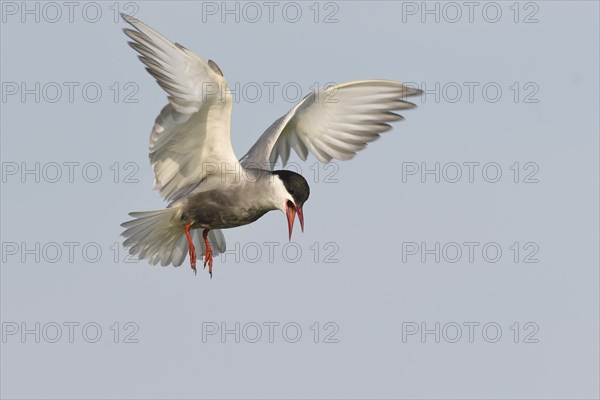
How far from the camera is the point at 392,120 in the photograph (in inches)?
495

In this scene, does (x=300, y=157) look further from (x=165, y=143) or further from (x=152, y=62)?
(x=152, y=62)

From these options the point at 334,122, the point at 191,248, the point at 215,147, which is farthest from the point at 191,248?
the point at 334,122

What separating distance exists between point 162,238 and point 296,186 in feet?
6.30

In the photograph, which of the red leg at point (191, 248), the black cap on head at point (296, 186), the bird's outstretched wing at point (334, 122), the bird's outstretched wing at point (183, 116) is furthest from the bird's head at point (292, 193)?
the red leg at point (191, 248)

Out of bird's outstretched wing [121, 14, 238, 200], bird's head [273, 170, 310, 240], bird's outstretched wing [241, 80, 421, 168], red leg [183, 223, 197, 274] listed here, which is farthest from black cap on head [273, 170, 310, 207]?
red leg [183, 223, 197, 274]

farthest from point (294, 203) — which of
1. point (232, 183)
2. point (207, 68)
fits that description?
point (207, 68)

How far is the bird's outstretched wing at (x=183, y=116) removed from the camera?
10.5 m

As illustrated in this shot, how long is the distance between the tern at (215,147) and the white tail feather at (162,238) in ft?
0.03

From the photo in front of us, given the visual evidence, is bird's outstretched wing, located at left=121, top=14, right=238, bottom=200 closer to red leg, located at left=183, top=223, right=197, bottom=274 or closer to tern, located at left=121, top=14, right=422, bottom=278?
tern, located at left=121, top=14, right=422, bottom=278

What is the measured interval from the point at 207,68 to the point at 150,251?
9.07ft

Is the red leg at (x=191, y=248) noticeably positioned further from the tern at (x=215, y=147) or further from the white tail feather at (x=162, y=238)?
the white tail feather at (x=162, y=238)

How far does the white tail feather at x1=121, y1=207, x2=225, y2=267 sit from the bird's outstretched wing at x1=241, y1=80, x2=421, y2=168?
0.95 m

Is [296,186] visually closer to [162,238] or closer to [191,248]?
[191,248]

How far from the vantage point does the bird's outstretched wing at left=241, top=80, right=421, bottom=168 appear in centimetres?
1240
